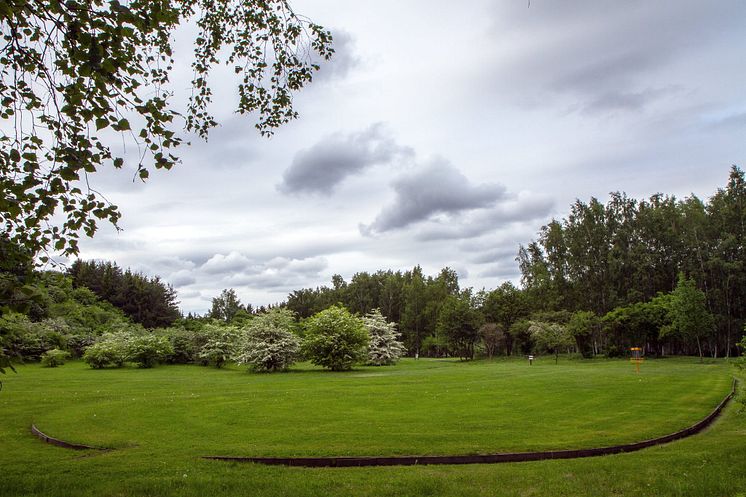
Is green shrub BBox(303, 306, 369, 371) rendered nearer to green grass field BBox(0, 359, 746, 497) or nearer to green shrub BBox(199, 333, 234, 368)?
green shrub BBox(199, 333, 234, 368)

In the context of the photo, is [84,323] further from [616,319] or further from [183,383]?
[616,319]

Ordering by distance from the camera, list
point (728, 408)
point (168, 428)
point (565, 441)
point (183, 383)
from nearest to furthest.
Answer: point (565, 441) < point (168, 428) < point (728, 408) < point (183, 383)

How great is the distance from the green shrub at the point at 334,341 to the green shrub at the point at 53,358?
1933 cm

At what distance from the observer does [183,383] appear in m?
27.0

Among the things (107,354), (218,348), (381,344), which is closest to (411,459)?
(218,348)

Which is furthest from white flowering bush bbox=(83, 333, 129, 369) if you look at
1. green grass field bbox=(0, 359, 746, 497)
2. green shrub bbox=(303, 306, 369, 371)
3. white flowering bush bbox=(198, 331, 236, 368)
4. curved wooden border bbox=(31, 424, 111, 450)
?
curved wooden border bbox=(31, 424, 111, 450)

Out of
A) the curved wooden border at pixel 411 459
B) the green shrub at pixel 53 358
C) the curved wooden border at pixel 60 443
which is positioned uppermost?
the curved wooden border at pixel 411 459

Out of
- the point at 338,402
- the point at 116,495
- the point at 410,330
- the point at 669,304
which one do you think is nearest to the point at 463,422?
the point at 338,402

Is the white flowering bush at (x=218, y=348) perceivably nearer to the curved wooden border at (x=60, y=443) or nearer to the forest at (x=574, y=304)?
the forest at (x=574, y=304)

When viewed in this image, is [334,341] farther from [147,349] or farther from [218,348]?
[147,349]

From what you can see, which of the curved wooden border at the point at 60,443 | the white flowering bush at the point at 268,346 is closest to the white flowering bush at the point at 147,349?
the white flowering bush at the point at 268,346

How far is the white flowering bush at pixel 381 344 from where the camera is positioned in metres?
43.1

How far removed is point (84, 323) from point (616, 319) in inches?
2111

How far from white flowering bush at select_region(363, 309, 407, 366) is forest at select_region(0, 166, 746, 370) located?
22 cm
